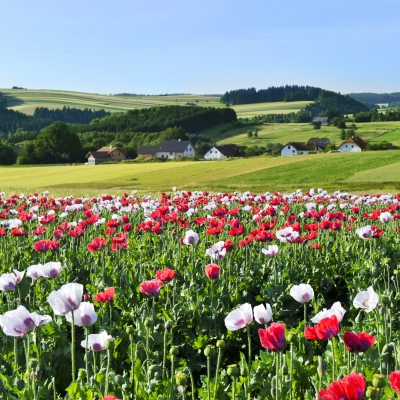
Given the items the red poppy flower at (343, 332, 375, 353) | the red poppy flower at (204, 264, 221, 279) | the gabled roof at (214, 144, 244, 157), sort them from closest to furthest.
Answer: the red poppy flower at (343, 332, 375, 353), the red poppy flower at (204, 264, 221, 279), the gabled roof at (214, 144, 244, 157)

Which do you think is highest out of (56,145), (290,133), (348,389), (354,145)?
(290,133)

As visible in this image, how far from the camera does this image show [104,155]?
10300 centimetres

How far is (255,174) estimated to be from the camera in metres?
47.7

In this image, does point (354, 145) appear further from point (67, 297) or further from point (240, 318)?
point (67, 297)

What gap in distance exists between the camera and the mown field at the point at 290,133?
118062 millimetres

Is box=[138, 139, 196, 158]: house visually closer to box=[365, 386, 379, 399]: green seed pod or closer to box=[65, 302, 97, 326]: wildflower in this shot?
box=[65, 302, 97, 326]: wildflower

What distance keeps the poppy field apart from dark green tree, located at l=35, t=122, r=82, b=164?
88.8 metres

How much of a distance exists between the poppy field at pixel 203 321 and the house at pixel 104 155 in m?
90.6

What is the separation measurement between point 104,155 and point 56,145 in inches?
378

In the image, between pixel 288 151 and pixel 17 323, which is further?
pixel 288 151

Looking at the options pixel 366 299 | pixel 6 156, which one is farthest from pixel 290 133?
pixel 366 299

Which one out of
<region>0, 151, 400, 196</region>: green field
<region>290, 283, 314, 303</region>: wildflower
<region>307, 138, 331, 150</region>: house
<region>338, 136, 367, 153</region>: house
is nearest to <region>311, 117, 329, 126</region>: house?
<region>307, 138, 331, 150</region>: house

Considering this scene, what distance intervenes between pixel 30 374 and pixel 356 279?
4.66 meters

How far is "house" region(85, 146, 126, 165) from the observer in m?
99.4
